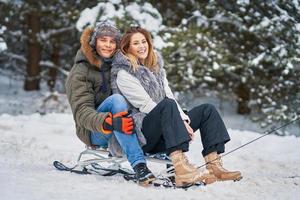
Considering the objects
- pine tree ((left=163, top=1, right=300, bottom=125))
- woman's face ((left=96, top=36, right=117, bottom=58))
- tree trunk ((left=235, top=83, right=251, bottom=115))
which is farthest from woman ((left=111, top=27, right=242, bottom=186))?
tree trunk ((left=235, top=83, right=251, bottom=115))

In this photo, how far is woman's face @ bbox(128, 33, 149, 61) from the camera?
424 centimetres

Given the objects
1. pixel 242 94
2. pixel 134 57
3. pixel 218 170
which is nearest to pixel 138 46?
pixel 134 57

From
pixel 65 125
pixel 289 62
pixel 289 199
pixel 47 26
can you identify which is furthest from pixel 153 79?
pixel 47 26

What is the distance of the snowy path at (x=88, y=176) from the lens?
3.62 m

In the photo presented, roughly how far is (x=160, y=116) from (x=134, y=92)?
0.30 metres

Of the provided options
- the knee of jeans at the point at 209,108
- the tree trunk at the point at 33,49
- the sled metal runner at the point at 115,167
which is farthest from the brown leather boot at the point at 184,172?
the tree trunk at the point at 33,49

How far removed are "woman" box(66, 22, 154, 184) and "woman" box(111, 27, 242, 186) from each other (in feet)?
0.39

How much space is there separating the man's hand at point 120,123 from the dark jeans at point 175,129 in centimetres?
18

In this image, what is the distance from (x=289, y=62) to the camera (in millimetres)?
9602

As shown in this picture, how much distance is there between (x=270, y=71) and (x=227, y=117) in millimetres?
2938

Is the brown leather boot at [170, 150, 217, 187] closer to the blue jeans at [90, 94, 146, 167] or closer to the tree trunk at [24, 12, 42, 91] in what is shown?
the blue jeans at [90, 94, 146, 167]

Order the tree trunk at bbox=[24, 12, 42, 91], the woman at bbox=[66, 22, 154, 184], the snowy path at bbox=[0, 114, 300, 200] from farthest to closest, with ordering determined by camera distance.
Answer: the tree trunk at bbox=[24, 12, 42, 91]
the woman at bbox=[66, 22, 154, 184]
the snowy path at bbox=[0, 114, 300, 200]

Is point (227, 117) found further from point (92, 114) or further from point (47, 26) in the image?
point (92, 114)

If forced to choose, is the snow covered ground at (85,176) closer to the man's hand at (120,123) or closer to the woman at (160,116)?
the woman at (160,116)
